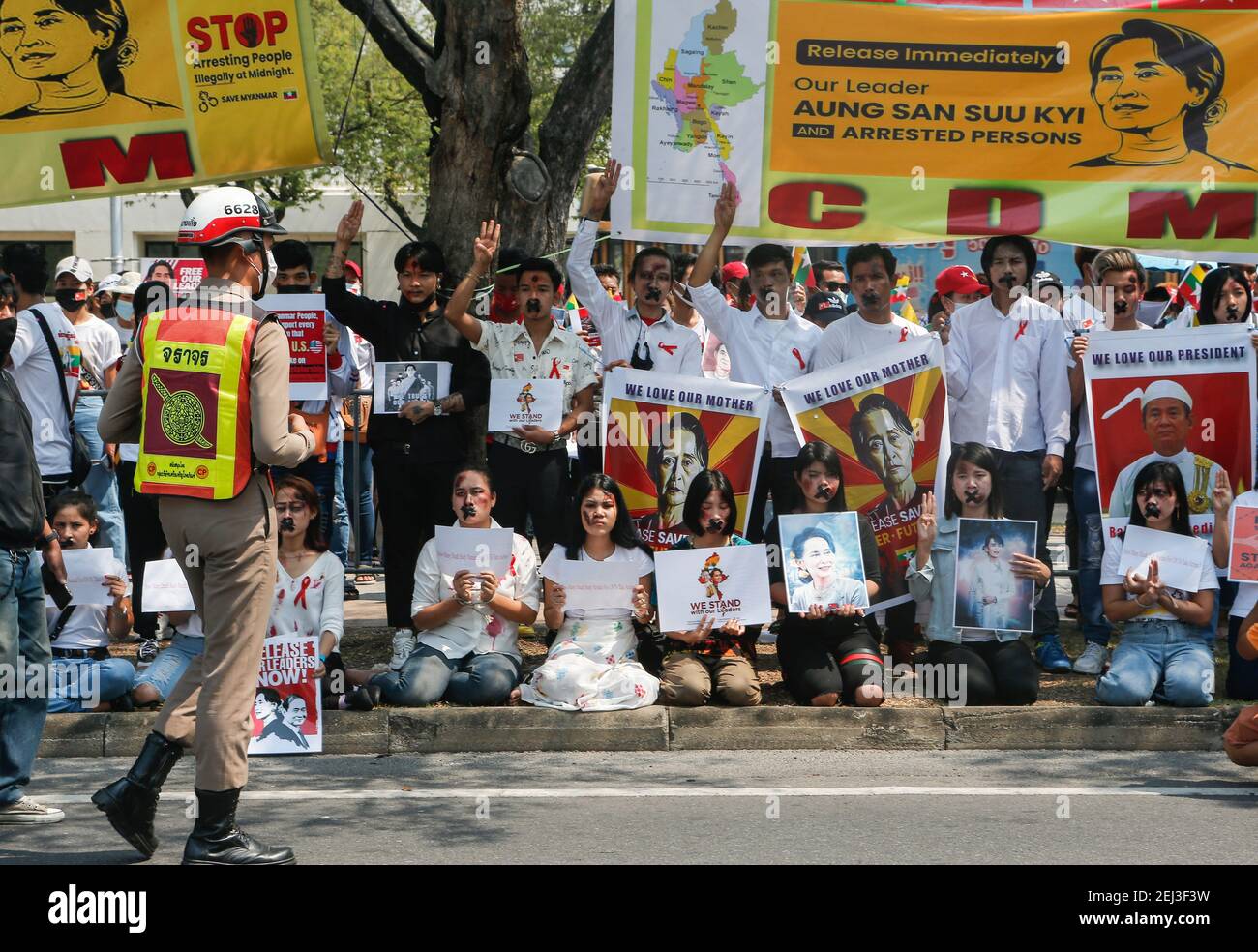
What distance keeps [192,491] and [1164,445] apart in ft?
A: 17.1

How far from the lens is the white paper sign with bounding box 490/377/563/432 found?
29.3ft

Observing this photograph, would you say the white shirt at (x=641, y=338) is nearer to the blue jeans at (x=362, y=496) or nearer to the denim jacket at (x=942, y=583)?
the denim jacket at (x=942, y=583)

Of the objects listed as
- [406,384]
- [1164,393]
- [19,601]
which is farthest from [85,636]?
[1164,393]

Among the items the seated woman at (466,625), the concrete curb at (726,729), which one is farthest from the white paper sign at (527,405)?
the concrete curb at (726,729)

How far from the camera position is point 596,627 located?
318 inches

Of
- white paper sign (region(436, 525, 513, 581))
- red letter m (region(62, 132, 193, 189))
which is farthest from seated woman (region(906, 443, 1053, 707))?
red letter m (region(62, 132, 193, 189))

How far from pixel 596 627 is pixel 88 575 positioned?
2.50m

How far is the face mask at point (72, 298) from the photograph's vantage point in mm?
10547

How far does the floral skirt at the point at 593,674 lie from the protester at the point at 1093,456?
2.64 meters

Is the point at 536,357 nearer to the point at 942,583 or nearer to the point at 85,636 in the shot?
the point at 942,583

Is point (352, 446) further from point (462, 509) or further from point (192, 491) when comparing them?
point (192, 491)

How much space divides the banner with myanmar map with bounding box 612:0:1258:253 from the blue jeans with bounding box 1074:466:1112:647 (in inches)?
54.7

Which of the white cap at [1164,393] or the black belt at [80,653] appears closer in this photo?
the black belt at [80,653]

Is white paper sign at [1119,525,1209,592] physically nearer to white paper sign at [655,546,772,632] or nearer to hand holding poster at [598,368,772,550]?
white paper sign at [655,546,772,632]
